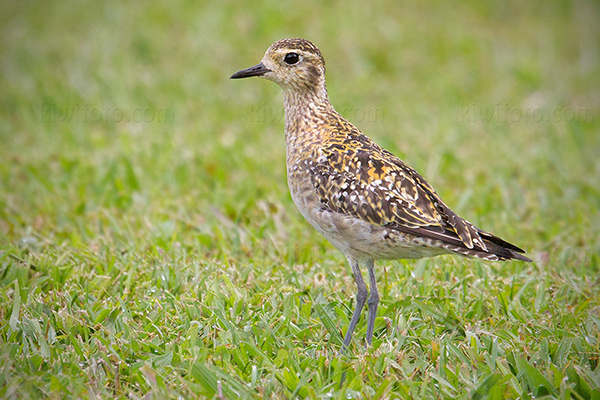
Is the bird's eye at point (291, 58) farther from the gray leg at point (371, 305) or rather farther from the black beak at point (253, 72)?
the gray leg at point (371, 305)

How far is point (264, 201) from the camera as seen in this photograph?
6.76 meters

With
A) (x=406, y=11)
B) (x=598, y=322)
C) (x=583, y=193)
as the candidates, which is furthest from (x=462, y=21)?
(x=598, y=322)

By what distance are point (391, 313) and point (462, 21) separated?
8196 mm

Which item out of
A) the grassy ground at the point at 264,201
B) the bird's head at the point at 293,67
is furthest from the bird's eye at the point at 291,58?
the grassy ground at the point at 264,201

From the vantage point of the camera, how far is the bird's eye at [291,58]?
5.18 m

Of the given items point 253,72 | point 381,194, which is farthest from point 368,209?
point 253,72

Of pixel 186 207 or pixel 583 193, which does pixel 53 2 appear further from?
pixel 583 193

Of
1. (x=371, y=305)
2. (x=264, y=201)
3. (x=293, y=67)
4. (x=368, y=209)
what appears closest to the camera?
(x=368, y=209)

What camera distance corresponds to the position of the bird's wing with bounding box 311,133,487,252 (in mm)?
4363

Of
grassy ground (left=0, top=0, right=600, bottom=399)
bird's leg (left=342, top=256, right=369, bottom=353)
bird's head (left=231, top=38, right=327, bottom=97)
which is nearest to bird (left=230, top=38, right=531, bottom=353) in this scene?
bird's leg (left=342, top=256, right=369, bottom=353)

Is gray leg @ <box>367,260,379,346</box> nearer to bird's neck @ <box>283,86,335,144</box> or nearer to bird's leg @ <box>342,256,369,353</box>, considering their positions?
bird's leg @ <box>342,256,369,353</box>

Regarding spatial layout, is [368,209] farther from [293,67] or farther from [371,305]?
[293,67]

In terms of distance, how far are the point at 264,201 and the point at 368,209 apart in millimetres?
2438

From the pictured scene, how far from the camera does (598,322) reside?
4527mm
